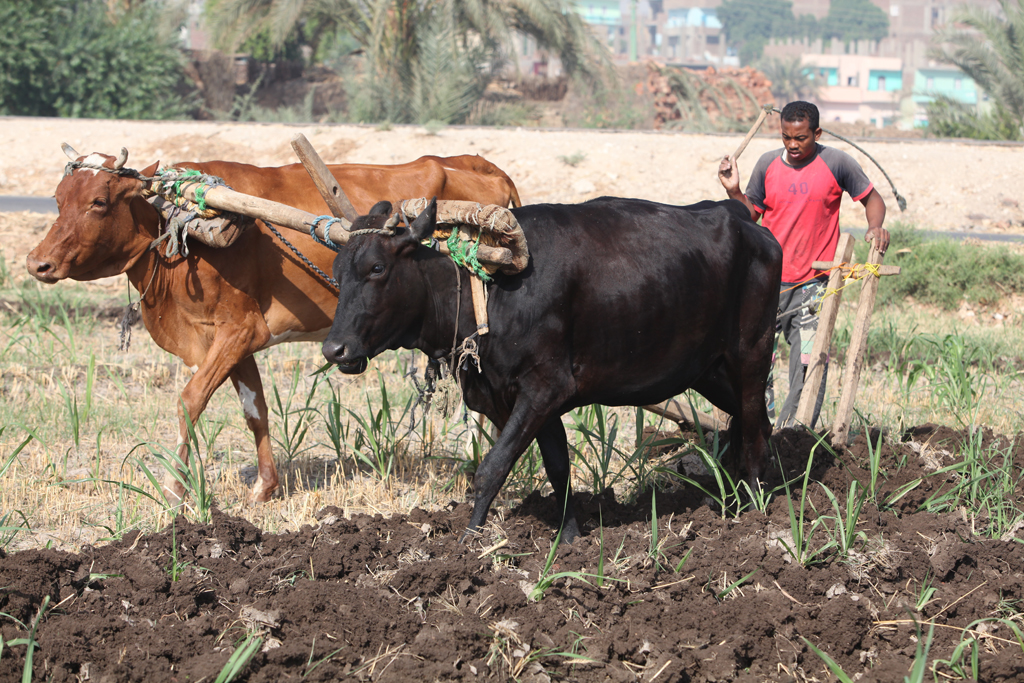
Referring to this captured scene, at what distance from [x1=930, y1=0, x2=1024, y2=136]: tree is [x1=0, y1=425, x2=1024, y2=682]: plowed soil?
20801 millimetres

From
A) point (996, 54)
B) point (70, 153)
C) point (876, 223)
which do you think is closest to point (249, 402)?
point (70, 153)

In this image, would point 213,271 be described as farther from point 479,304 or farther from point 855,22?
point 855,22

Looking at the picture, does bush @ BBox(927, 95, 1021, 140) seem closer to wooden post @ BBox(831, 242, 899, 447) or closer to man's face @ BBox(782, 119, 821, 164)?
man's face @ BBox(782, 119, 821, 164)

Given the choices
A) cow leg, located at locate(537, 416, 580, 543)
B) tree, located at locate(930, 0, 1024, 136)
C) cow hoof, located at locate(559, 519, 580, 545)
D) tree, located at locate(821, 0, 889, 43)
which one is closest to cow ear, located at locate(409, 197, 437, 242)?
cow leg, located at locate(537, 416, 580, 543)

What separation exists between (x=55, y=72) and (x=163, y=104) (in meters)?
2.55

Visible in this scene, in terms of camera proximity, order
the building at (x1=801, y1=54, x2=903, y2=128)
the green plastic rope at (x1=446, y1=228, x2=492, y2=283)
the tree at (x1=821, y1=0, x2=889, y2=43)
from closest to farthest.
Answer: the green plastic rope at (x1=446, y1=228, x2=492, y2=283) → the building at (x1=801, y1=54, x2=903, y2=128) → the tree at (x1=821, y1=0, x2=889, y2=43)

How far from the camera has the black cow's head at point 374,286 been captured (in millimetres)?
3768

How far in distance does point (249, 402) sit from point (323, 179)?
139 centimetres

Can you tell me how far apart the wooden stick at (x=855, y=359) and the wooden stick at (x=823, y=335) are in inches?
5.8

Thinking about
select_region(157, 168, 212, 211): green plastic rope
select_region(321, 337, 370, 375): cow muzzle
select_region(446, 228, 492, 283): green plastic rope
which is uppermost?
select_region(157, 168, 212, 211): green plastic rope

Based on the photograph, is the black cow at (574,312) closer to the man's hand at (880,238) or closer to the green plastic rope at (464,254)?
the green plastic rope at (464,254)

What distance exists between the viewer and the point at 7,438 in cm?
591

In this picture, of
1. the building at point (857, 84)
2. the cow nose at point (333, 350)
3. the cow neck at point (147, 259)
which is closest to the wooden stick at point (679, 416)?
the cow nose at point (333, 350)

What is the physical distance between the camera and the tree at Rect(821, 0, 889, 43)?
143 metres
